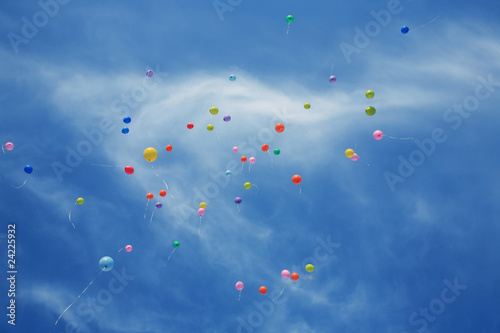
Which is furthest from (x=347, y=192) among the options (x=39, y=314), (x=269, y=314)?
(x=39, y=314)

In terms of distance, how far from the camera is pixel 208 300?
1433 cm

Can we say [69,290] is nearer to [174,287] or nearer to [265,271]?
[174,287]

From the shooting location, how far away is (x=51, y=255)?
14.0 metres

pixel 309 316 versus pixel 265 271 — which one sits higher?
pixel 265 271

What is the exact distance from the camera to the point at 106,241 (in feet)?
46.0

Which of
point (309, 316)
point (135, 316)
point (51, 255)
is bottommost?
point (309, 316)

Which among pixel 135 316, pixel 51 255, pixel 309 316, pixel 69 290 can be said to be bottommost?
pixel 309 316

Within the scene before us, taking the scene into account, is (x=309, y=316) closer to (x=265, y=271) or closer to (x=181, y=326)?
(x=265, y=271)

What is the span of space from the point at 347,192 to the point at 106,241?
8.79 metres

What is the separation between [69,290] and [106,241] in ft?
6.95

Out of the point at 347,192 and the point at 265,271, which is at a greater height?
the point at 347,192

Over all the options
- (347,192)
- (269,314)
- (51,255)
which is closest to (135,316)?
(51,255)

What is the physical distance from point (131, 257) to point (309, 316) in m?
6.69

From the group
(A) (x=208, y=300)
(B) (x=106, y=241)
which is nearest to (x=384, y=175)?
(A) (x=208, y=300)
